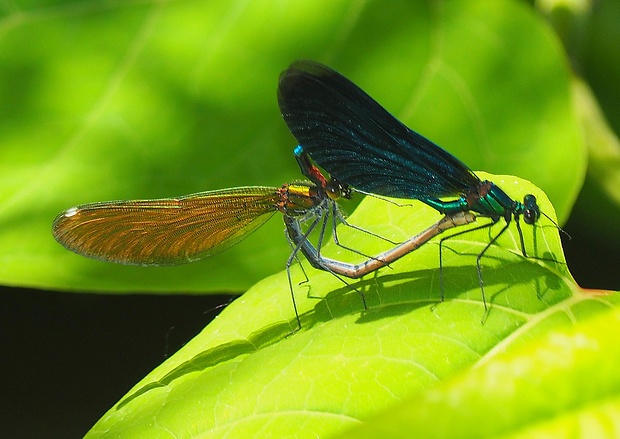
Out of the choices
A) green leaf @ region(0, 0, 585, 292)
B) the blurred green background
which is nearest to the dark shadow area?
the blurred green background

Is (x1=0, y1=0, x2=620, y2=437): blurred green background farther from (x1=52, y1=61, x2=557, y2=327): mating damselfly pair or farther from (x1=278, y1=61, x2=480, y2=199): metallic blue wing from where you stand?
(x1=278, y1=61, x2=480, y2=199): metallic blue wing

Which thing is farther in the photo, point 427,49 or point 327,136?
point 427,49

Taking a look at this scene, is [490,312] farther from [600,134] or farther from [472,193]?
[600,134]

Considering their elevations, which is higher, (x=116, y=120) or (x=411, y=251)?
(x=116, y=120)

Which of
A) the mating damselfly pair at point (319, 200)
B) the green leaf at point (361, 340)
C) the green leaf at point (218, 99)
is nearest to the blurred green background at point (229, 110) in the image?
the green leaf at point (218, 99)

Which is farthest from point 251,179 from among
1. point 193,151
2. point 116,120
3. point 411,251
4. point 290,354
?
point 290,354

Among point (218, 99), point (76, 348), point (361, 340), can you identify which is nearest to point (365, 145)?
point (361, 340)
